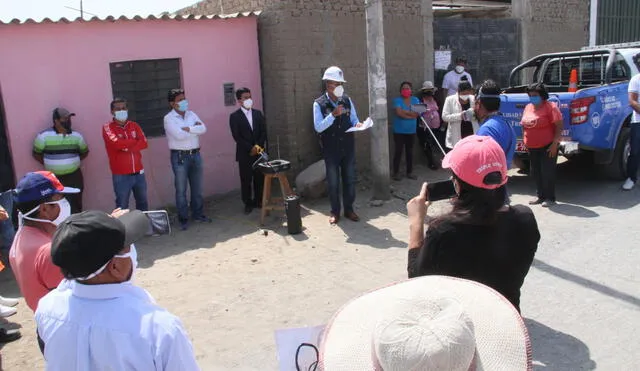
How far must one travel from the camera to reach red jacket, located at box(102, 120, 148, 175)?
696cm

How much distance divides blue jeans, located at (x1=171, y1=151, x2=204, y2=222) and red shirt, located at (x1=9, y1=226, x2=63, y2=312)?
436cm

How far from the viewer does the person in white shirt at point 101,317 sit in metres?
1.79

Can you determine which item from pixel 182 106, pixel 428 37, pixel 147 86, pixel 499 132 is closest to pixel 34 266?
pixel 499 132

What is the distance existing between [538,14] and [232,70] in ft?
22.4

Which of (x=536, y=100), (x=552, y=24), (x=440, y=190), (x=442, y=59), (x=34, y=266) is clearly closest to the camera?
(x=440, y=190)

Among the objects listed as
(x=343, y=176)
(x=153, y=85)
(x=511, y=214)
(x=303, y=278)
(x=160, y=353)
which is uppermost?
(x=153, y=85)

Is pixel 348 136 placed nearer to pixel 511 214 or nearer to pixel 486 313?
pixel 511 214

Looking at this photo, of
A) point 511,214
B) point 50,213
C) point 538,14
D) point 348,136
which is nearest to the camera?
point 511,214

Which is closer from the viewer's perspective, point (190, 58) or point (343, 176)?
point (343, 176)

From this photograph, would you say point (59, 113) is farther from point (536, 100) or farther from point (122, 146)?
point (536, 100)

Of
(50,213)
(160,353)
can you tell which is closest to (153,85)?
(50,213)

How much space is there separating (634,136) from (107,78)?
6.92 metres

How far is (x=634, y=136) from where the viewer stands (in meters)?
7.66

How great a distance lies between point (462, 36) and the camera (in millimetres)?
10805
